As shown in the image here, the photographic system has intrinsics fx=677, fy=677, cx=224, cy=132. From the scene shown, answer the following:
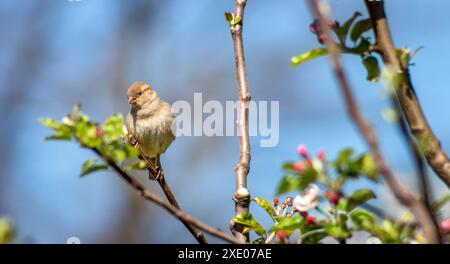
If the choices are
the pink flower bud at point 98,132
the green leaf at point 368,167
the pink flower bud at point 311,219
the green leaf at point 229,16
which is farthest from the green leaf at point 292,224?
the green leaf at point 229,16

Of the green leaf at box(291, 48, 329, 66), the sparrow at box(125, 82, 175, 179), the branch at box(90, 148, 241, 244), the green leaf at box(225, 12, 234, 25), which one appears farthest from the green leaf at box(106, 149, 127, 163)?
the sparrow at box(125, 82, 175, 179)

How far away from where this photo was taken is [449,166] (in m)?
1.10

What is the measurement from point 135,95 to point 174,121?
13.8 inches

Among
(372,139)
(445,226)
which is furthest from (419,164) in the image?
(445,226)

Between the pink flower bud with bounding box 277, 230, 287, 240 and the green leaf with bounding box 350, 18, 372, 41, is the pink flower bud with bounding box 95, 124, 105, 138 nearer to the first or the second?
the pink flower bud with bounding box 277, 230, 287, 240

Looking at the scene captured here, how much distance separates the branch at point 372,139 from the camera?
81cm

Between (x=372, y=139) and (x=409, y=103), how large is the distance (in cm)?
31

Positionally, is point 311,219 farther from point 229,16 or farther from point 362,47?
point 229,16

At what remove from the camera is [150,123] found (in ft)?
15.9

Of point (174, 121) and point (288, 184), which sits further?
point (174, 121)

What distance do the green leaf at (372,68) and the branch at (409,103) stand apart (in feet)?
0.66

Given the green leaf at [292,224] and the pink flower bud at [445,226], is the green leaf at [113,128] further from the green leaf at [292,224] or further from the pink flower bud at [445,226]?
the pink flower bud at [445,226]
